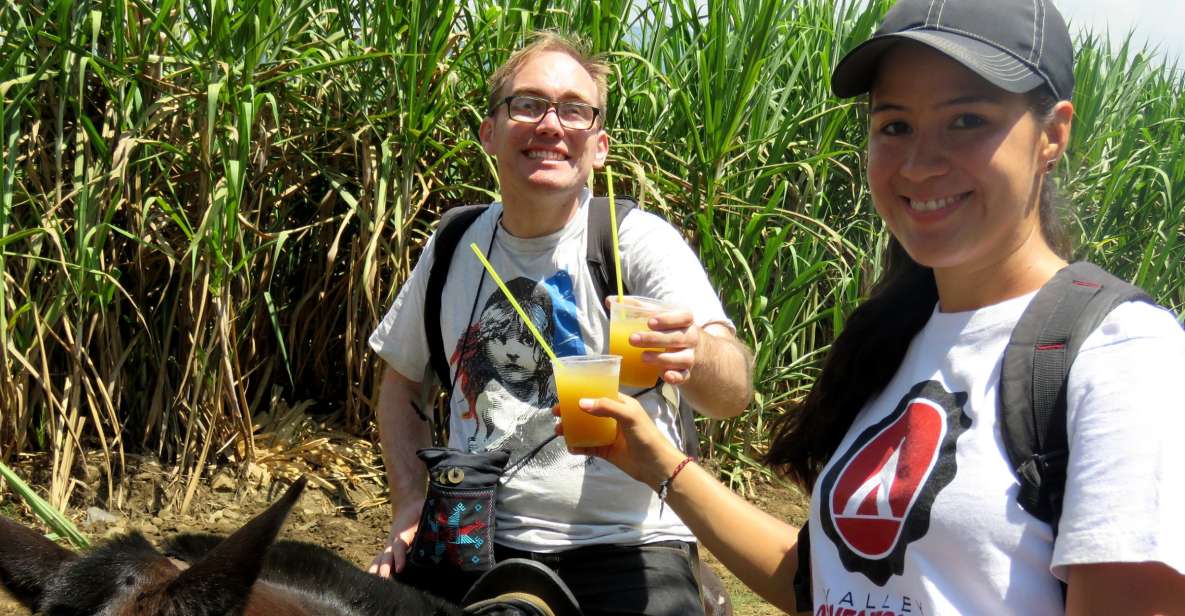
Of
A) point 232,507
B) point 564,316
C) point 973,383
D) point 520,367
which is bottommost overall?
point 232,507

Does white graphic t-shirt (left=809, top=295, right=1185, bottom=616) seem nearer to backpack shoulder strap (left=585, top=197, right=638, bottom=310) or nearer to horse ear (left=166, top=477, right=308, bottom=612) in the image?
horse ear (left=166, top=477, right=308, bottom=612)

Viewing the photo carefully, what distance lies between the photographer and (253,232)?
396cm

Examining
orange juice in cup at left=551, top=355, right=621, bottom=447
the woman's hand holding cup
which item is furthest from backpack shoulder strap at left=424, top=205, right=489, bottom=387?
the woman's hand holding cup

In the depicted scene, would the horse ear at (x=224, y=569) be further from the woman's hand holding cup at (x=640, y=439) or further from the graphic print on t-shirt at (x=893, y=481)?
the graphic print on t-shirt at (x=893, y=481)

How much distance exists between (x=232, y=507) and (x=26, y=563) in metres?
2.46

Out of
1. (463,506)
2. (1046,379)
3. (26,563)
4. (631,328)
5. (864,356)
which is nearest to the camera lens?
(1046,379)

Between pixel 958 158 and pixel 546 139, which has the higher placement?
pixel 958 158

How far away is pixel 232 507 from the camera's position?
12.6ft

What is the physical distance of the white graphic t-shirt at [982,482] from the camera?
113 centimetres

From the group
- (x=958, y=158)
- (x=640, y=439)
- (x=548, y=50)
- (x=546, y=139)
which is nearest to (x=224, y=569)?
(x=640, y=439)

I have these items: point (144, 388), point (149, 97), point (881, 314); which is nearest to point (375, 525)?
point (144, 388)

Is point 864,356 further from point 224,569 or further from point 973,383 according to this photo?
point 224,569

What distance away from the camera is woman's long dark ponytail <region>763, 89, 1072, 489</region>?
1568 millimetres

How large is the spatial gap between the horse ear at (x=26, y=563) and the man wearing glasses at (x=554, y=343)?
1093 millimetres
